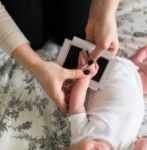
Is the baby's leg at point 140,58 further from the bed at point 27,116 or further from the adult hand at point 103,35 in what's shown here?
the adult hand at point 103,35

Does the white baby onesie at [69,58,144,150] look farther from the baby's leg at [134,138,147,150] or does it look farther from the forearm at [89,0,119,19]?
the forearm at [89,0,119,19]

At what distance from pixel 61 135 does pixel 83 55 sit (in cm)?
28

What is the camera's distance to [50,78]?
2.83 feet

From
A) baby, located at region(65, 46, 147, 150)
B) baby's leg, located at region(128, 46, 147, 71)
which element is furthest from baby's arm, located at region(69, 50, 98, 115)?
baby's leg, located at region(128, 46, 147, 71)

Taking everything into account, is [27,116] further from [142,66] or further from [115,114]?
[142,66]

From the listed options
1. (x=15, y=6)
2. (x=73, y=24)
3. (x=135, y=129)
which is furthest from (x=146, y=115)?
(x=15, y=6)

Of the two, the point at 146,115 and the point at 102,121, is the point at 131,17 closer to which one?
the point at 146,115

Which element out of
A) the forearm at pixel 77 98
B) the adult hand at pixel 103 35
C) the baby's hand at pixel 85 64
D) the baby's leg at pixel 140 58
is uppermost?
the adult hand at pixel 103 35

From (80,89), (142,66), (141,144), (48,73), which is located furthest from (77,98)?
(142,66)

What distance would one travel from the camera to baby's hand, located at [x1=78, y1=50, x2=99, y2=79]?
947mm

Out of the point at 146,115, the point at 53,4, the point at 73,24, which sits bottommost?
the point at 146,115

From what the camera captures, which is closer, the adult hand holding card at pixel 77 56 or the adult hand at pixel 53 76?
the adult hand at pixel 53 76

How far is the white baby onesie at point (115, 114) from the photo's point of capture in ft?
3.06

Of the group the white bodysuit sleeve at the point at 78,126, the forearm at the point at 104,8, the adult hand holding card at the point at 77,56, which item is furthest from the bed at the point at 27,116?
the forearm at the point at 104,8
